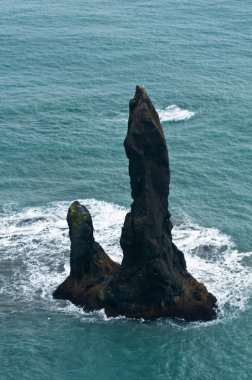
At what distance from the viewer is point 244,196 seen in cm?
13425

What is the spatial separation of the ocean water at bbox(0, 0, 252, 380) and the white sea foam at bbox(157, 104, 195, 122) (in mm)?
558

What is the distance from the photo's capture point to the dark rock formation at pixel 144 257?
101 metres

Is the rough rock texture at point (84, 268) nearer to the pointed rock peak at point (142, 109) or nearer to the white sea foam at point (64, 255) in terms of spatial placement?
the white sea foam at point (64, 255)

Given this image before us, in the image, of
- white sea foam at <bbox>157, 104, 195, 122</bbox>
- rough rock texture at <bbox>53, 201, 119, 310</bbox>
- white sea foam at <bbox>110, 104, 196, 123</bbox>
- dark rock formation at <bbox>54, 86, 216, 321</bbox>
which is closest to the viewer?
dark rock formation at <bbox>54, 86, 216, 321</bbox>

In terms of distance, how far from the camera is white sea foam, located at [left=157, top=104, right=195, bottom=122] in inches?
6462

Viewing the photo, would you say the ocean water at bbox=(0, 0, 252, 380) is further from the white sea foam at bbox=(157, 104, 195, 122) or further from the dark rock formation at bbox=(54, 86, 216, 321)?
the dark rock formation at bbox=(54, 86, 216, 321)

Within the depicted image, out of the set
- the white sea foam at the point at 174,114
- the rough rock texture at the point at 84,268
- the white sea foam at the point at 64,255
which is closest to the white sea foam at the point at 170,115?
the white sea foam at the point at 174,114

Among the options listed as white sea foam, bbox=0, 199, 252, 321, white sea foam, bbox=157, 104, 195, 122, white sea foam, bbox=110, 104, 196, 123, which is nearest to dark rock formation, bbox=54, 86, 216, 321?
white sea foam, bbox=0, 199, 252, 321

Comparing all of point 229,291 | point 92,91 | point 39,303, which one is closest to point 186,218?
point 229,291

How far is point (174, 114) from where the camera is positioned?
166125 millimetres

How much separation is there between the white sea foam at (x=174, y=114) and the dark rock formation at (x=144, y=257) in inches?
2356

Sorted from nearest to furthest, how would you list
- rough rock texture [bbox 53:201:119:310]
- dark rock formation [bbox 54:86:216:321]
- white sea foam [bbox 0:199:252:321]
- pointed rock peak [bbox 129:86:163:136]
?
pointed rock peak [bbox 129:86:163:136] < dark rock formation [bbox 54:86:216:321] < rough rock texture [bbox 53:201:119:310] < white sea foam [bbox 0:199:252:321]

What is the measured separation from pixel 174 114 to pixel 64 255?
5647cm

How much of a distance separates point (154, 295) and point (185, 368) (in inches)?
485
